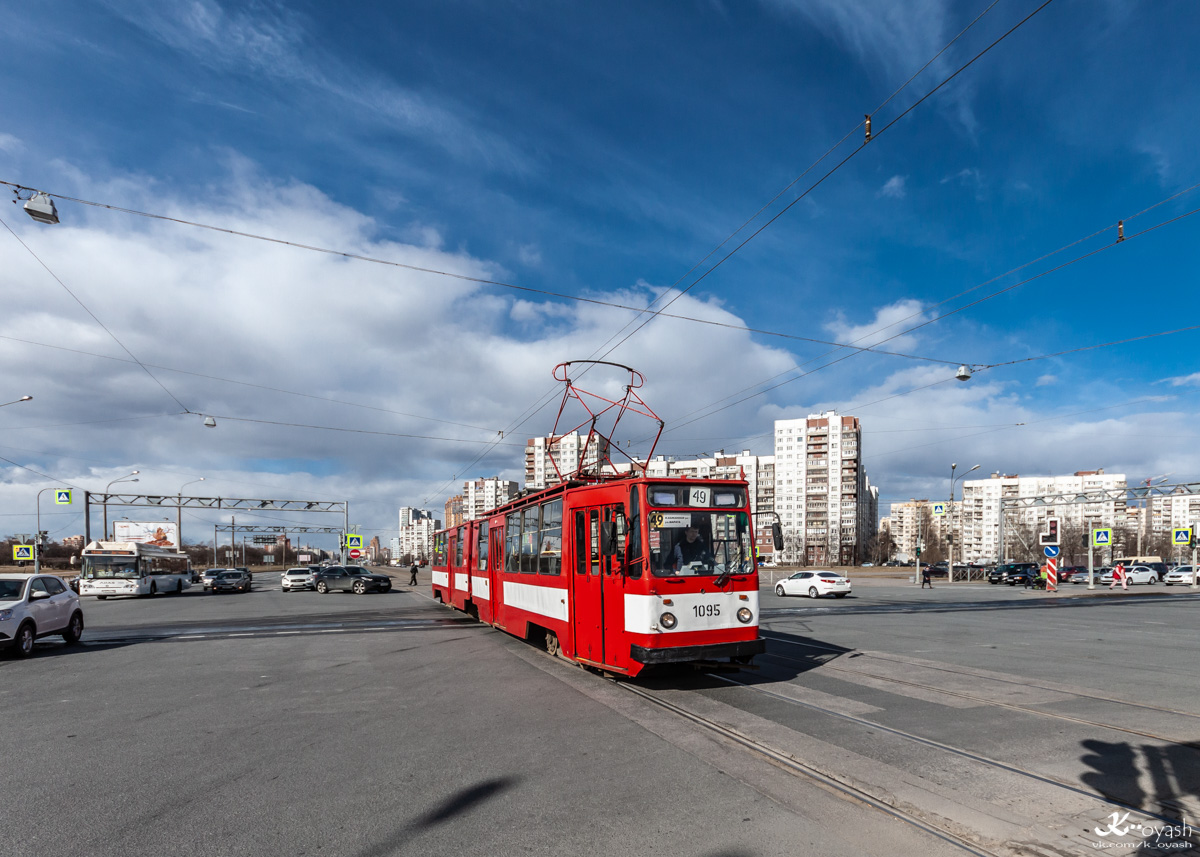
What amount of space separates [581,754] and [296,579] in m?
41.1

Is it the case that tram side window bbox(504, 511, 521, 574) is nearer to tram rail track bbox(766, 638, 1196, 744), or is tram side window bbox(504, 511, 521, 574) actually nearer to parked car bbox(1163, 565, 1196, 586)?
tram rail track bbox(766, 638, 1196, 744)

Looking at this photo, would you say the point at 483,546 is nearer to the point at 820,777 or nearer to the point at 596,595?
the point at 596,595

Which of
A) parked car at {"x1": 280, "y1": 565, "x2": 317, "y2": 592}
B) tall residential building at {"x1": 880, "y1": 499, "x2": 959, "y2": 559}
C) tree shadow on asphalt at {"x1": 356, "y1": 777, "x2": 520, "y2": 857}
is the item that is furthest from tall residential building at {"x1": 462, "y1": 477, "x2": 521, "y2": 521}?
tree shadow on asphalt at {"x1": 356, "y1": 777, "x2": 520, "y2": 857}

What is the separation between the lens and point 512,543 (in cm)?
1461

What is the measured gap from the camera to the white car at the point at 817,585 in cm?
3219

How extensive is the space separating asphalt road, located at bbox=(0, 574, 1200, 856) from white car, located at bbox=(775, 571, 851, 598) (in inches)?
761

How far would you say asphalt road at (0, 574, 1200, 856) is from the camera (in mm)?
4637

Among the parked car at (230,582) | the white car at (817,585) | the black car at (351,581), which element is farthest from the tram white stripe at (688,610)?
the parked car at (230,582)

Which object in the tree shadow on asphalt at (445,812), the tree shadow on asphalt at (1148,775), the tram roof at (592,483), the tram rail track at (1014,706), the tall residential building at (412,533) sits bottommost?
the tall residential building at (412,533)

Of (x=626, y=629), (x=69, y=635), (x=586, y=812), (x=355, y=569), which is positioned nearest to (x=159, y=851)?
(x=586, y=812)

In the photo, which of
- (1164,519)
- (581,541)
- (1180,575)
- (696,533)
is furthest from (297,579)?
(1164,519)

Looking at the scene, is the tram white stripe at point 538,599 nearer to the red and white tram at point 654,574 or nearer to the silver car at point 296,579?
the red and white tram at point 654,574

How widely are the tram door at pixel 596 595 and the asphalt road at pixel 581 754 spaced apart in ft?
1.67

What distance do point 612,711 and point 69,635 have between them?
43.7ft
